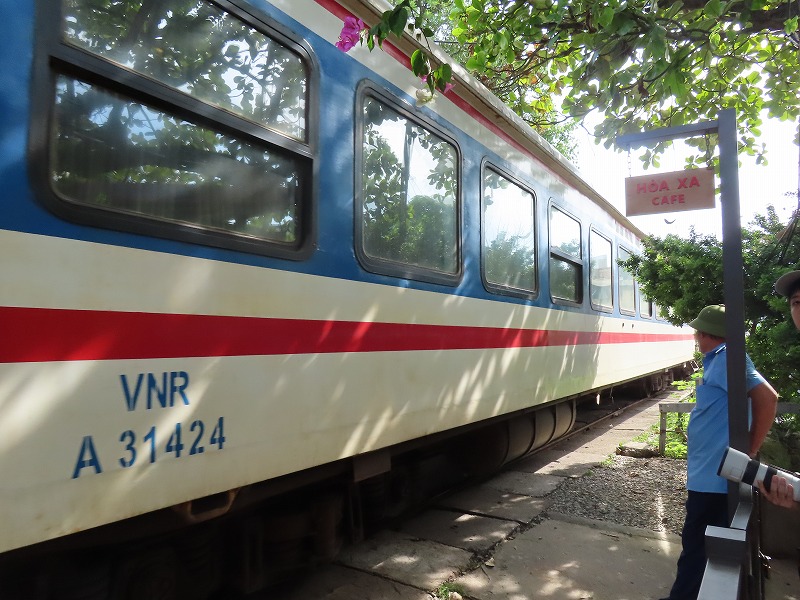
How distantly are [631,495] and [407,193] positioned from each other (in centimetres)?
322

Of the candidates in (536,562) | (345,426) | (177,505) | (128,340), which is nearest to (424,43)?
(345,426)

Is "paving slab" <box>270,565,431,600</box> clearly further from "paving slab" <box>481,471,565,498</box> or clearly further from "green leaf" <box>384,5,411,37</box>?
"green leaf" <box>384,5,411,37</box>

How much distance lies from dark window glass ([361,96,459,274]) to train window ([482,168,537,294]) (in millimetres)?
494

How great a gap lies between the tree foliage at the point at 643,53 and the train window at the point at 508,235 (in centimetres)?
98

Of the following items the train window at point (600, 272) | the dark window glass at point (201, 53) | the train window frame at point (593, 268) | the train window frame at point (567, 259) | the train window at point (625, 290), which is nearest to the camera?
the dark window glass at point (201, 53)

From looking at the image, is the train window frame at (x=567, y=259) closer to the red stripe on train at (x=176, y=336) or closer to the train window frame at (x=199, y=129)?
the red stripe on train at (x=176, y=336)

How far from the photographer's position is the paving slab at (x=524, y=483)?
5082 mm

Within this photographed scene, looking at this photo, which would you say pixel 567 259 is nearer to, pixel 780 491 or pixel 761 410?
pixel 761 410

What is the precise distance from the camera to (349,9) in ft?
9.80

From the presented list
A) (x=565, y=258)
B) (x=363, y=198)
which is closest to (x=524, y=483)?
(x=565, y=258)

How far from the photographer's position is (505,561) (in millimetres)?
3602

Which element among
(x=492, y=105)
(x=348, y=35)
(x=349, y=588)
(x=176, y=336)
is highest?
(x=492, y=105)

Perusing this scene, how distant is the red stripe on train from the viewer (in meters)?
1.59

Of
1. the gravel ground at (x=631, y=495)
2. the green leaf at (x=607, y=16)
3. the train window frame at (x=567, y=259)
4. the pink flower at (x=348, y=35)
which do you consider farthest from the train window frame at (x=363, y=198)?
the gravel ground at (x=631, y=495)
